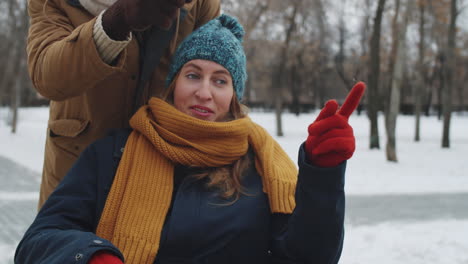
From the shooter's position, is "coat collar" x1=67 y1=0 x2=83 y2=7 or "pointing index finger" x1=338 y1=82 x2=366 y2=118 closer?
"pointing index finger" x1=338 y1=82 x2=366 y2=118

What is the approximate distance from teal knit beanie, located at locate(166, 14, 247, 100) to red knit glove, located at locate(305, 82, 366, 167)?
70cm

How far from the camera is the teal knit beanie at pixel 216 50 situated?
1.83 meters

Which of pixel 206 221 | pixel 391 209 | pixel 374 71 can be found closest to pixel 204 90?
pixel 206 221

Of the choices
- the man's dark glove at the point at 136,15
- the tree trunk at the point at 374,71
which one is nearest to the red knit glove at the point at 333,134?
the man's dark glove at the point at 136,15

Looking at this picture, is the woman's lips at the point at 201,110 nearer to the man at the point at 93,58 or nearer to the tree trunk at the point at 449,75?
the man at the point at 93,58

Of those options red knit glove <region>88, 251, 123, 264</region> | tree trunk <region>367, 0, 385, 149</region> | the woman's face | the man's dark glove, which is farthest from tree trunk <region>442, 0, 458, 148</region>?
red knit glove <region>88, 251, 123, 264</region>

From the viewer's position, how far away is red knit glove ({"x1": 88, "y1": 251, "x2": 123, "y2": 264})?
1.23 metres

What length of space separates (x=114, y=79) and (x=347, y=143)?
39.3 inches

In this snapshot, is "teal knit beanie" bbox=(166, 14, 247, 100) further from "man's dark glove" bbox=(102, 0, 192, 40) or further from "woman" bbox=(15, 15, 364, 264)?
"man's dark glove" bbox=(102, 0, 192, 40)

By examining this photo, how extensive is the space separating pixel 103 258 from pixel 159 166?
48 centimetres

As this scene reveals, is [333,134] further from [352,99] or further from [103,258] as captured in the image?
[103,258]

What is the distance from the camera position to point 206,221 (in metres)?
1.62

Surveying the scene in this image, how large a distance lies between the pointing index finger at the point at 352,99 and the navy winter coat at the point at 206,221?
0.17 meters

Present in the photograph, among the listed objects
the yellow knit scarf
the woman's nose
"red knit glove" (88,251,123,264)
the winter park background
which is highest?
the woman's nose
